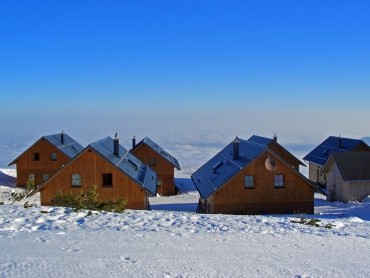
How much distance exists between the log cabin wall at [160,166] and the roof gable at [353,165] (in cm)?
1711

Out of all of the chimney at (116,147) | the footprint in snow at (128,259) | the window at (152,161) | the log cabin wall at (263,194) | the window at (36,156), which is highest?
the chimney at (116,147)

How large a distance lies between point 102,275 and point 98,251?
5.86ft

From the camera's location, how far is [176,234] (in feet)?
40.2

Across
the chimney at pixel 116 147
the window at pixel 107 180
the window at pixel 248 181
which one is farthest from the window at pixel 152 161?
the window at pixel 248 181

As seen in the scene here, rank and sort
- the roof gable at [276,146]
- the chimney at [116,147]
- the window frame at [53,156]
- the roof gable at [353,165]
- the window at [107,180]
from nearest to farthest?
the window at [107,180], the chimney at [116,147], the roof gable at [353,165], the roof gable at [276,146], the window frame at [53,156]

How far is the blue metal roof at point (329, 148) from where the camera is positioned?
150 ft

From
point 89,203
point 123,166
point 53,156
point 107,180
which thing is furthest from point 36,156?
point 89,203

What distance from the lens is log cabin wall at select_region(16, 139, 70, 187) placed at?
47.6 meters

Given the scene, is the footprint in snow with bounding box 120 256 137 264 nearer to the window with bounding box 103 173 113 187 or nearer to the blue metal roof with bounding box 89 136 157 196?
the blue metal roof with bounding box 89 136 157 196

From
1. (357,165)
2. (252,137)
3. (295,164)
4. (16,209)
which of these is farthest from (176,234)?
(252,137)

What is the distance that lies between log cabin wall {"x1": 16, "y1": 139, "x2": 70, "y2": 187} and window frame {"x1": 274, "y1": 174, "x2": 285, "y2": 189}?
26934 millimetres

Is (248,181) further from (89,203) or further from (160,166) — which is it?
(160,166)

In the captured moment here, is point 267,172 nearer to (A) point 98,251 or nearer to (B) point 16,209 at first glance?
(B) point 16,209

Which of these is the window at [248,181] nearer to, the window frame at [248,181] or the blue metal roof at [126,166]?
the window frame at [248,181]
